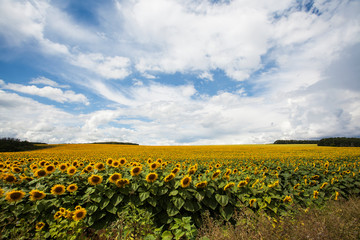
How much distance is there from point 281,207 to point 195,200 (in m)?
2.63

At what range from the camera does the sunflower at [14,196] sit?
12.7ft

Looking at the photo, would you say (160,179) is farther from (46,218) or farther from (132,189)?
(46,218)

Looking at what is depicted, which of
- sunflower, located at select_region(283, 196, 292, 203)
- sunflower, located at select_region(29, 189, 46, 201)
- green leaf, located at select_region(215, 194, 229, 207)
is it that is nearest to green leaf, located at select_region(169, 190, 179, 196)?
green leaf, located at select_region(215, 194, 229, 207)

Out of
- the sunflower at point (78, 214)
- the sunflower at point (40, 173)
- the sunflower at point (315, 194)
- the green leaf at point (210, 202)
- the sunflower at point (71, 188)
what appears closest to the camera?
the sunflower at point (78, 214)

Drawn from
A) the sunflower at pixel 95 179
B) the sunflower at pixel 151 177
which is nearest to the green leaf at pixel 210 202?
the sunflower at pixel 151 177

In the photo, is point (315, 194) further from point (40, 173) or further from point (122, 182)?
point (40, 173)

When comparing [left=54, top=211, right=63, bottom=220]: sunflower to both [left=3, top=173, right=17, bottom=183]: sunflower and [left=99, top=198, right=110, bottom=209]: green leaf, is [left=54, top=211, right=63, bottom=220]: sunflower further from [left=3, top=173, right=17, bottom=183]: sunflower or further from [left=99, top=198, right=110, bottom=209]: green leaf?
[left=3, top=173, right=17, bottom=183]: sunflower

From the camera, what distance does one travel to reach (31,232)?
12.7 feet

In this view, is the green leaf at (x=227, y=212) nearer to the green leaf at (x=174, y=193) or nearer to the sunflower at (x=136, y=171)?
the green leaf at (x=174, y=193)

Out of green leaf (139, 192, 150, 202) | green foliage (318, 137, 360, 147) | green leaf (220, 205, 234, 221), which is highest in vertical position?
green foliage (318, 137, 360, 147)

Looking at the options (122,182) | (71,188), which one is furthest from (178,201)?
(71,188)

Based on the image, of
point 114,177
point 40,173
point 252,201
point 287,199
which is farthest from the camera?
point 40,173

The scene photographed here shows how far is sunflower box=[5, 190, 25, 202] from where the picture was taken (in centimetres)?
Answer: 386

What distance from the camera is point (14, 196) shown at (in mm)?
3938
